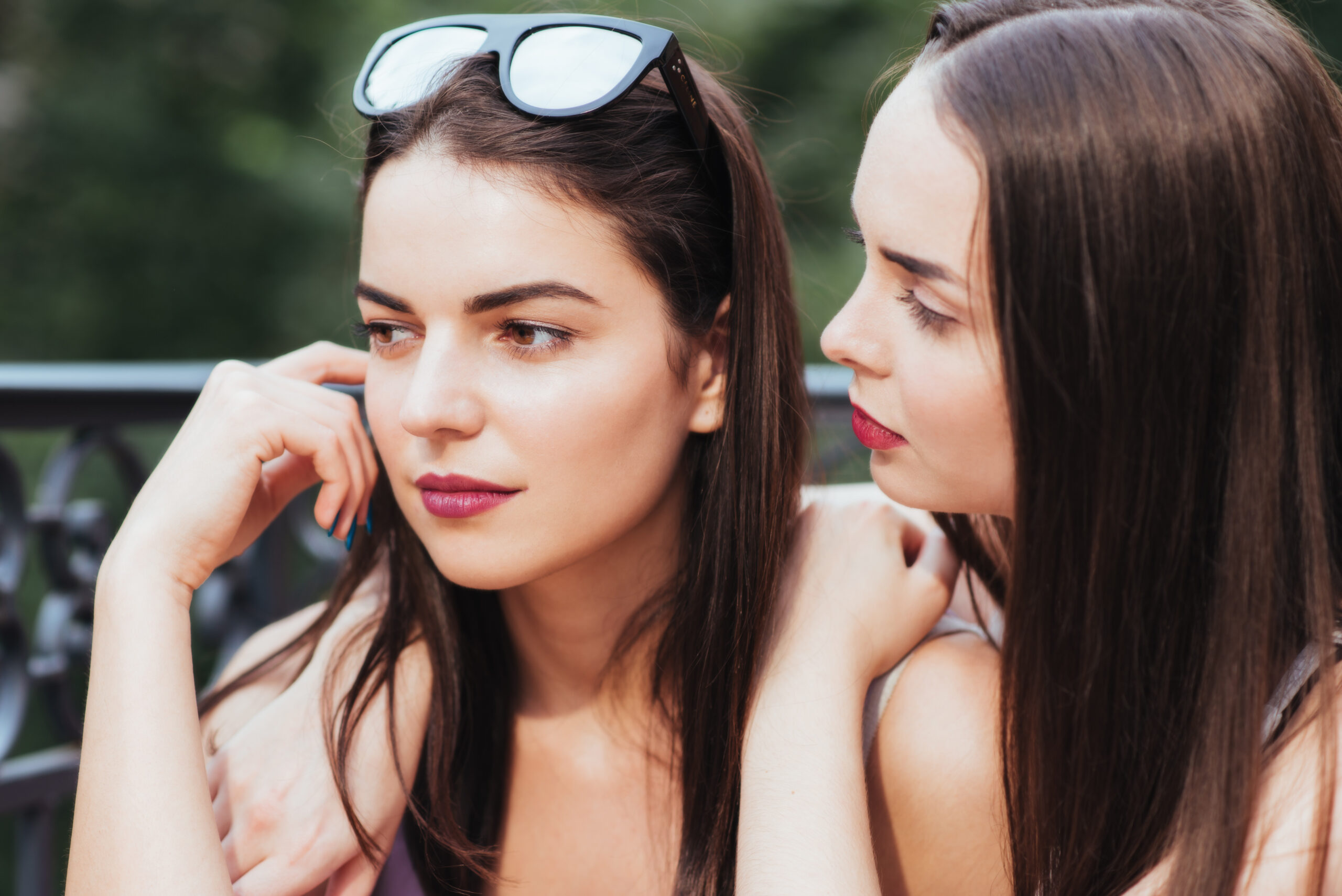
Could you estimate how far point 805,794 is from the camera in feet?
5.43

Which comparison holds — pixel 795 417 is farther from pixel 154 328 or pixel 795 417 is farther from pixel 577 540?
pixel 154 328

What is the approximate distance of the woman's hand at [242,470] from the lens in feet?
6.12

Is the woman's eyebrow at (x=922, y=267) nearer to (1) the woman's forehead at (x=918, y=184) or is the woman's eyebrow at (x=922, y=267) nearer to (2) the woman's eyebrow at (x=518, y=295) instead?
(1) the woman's forehead at (x=918, y=184)

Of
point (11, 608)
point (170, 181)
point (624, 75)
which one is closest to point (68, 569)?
point (11, 608)

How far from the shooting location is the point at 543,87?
1858mm

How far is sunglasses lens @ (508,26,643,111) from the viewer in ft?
6.06

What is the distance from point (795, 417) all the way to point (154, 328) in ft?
24.9

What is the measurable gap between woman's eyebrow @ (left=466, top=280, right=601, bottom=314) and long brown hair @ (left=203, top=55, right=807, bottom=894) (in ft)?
0.49

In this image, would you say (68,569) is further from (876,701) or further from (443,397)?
(876,701)

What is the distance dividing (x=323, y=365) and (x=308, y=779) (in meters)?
0.79

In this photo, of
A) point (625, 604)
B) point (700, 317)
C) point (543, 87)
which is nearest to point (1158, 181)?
point (700, 317)

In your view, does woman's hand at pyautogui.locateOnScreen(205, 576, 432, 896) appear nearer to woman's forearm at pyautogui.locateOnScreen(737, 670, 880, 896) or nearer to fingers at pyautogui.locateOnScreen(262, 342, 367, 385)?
fingers at pyautogui.locateOnScreen(262, 342, 367, 385)

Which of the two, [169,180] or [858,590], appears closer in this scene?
[858,590]

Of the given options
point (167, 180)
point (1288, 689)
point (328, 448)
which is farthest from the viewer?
point (167, 180)
